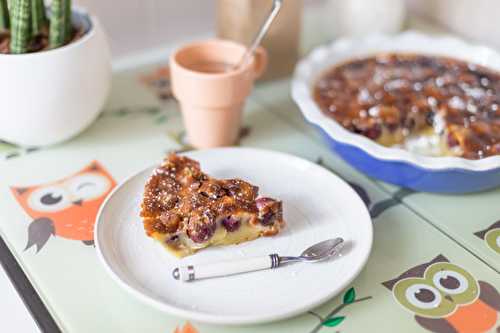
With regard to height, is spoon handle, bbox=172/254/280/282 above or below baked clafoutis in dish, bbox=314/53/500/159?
below

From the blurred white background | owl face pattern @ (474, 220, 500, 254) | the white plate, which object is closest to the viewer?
the white plate

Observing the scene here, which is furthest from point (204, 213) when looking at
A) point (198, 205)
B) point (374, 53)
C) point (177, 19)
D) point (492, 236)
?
point (177, 19)

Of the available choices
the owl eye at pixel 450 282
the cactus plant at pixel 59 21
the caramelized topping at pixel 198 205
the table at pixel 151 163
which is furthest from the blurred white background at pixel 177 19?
the owl eye at pixel 450 282

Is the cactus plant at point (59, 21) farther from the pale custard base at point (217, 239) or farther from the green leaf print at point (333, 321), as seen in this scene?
the green leaf print at point (333, 321)

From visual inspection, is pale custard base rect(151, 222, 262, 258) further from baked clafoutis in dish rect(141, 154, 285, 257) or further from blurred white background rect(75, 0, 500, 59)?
blurred white background rect(75, 0, 500, 59)

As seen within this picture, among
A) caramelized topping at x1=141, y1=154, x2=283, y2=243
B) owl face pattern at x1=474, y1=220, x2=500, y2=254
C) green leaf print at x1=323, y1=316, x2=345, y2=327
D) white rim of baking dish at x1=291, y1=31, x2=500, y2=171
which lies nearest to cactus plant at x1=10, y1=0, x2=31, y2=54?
caramelized topping at x1=141, y1=154, x2=283, y2=243

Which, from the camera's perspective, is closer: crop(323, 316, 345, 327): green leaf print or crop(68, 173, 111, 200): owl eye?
crop(323, 316, 345, 327): green leaf print

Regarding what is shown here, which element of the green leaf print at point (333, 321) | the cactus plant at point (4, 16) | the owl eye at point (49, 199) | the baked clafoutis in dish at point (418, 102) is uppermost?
the cactus plant at point (4, 16)
